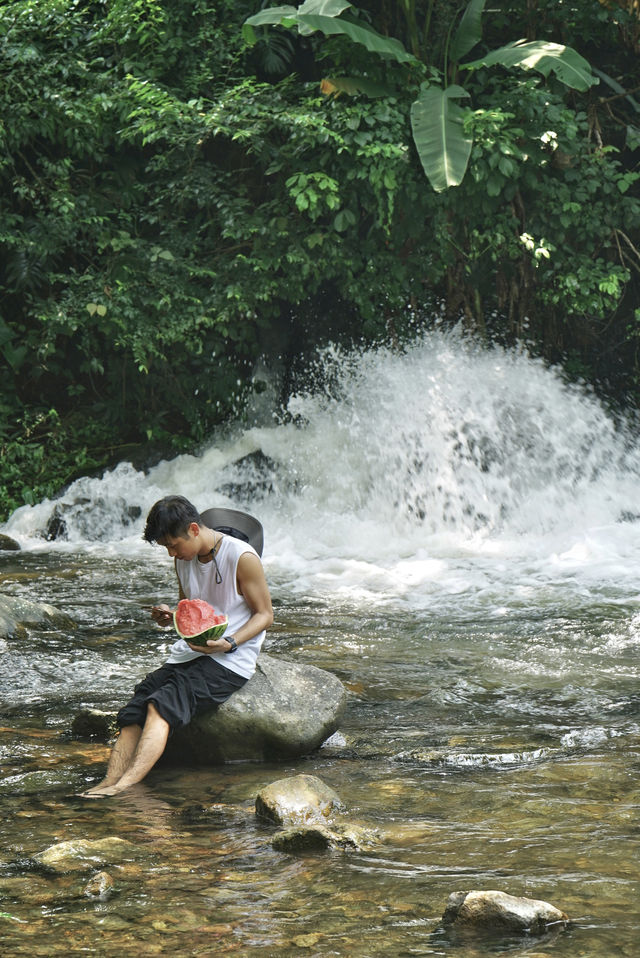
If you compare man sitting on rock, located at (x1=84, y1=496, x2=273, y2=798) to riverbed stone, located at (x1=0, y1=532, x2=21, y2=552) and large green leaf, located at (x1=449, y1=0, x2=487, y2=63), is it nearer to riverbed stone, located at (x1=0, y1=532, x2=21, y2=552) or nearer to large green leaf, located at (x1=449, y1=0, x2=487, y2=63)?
riverbed stone, located at (x1=0, y1=532, x2=21, y2=552)

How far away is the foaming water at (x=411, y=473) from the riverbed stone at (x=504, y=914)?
23.3 feet

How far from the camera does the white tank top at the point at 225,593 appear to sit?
15.9 ft

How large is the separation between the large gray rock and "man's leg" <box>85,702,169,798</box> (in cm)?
27

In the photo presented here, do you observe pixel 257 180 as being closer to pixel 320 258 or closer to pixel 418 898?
pixel 320 258

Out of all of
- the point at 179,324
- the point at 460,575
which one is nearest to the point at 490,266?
the point at 179,324

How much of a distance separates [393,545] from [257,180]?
16.2ft

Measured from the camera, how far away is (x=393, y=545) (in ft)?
35.1

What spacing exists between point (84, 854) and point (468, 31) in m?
10.4

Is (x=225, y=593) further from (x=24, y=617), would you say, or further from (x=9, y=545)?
(x=9, y=545)

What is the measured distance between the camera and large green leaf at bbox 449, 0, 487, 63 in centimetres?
1155

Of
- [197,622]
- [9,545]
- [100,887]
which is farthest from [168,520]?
[9,545]

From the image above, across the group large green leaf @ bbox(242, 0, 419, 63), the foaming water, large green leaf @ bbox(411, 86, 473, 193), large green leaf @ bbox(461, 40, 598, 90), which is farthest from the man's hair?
large green leaf @ bbox(461, 40, 598, 90)

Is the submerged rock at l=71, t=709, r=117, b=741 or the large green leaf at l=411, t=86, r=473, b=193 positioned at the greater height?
the large green leaf at l=411, t=86, r=473, b=193

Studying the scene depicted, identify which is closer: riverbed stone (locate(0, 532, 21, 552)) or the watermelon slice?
the watermelon slice
